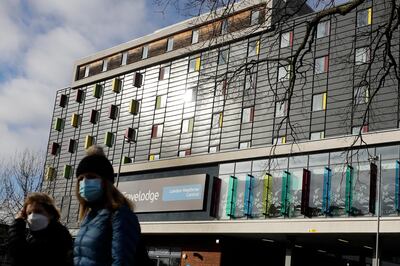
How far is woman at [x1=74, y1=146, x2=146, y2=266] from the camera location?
359cm

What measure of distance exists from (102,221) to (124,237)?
233 mm

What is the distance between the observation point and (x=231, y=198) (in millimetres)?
34469

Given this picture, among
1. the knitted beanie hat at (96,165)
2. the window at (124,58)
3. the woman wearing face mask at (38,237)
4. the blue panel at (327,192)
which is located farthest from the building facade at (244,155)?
the knitted beanie hat at (96,165)

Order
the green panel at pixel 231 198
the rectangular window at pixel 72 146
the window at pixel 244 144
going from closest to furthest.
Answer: the green panel at pixel 231 198
the window at pixel 244 144
the rectangular window at pixel 72 146

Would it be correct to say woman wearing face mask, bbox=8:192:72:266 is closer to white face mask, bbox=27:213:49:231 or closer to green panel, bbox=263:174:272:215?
white face mask, bbox=27:213:49:231

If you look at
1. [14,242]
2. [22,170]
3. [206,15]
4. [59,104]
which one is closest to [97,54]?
[59,104]

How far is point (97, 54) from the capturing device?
51.9m

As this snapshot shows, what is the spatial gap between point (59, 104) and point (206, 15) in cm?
4520

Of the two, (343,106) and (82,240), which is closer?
(82,240)

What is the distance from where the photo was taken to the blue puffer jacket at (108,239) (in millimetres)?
3562

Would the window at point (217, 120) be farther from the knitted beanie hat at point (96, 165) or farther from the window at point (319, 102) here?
the knitted beanie hat at point (96, 165)

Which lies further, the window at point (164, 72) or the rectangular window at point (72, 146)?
the rectangular window at point (72, 146)

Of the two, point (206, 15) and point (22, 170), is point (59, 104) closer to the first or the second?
point (22, 170)

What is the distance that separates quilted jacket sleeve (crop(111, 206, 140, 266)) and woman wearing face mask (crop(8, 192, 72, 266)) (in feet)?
2.95
